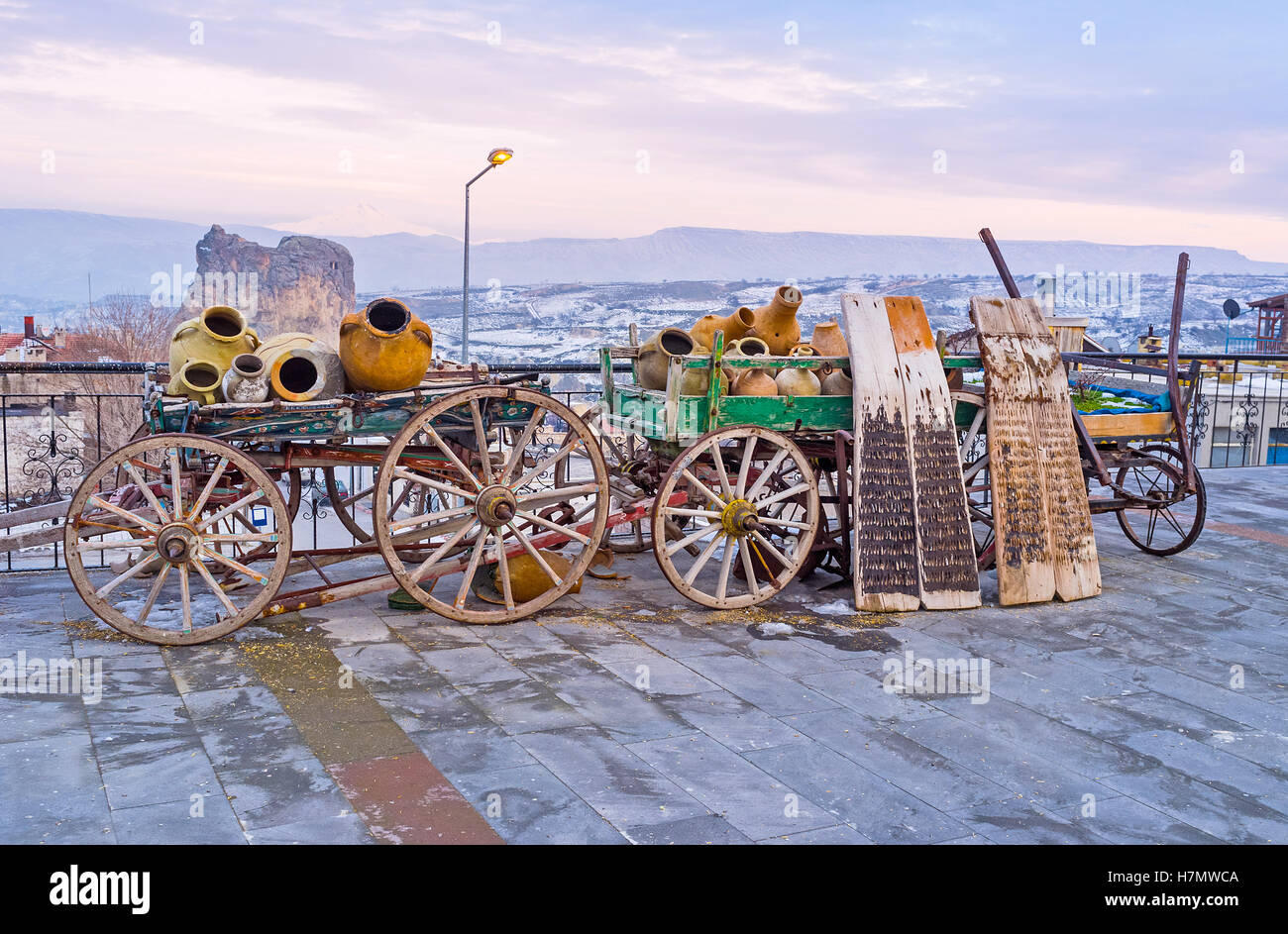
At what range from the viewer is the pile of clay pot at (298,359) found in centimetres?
497

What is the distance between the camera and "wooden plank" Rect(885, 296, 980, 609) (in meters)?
5.68

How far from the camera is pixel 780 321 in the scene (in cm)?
620

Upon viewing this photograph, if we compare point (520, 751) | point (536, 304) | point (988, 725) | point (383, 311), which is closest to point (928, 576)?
point (988, 725)

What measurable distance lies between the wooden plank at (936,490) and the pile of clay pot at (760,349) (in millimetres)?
405

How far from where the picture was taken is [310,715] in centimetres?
405

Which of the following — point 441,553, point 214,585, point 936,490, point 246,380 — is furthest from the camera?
point 936,490

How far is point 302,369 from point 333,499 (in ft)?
3.79

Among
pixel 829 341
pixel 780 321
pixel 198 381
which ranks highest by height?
pixel 780 321

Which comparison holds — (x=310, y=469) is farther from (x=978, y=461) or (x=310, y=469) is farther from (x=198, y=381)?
(x=978, y=461)

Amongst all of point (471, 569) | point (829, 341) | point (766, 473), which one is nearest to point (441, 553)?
point (471, 569)

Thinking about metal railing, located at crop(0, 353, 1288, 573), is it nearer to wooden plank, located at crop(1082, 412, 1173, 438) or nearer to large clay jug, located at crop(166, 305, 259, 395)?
wooden plank, located at crop(1082, 412, 1173, 438)

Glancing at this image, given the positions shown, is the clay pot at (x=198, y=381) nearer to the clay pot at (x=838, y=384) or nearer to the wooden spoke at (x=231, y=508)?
the wooden spoke at (x=231, y=508)

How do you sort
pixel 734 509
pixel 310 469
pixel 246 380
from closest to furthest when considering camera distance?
pixel 246 380, pixel 734 509, pixel 310 469

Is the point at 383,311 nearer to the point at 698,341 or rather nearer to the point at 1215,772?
the point at 698,341
